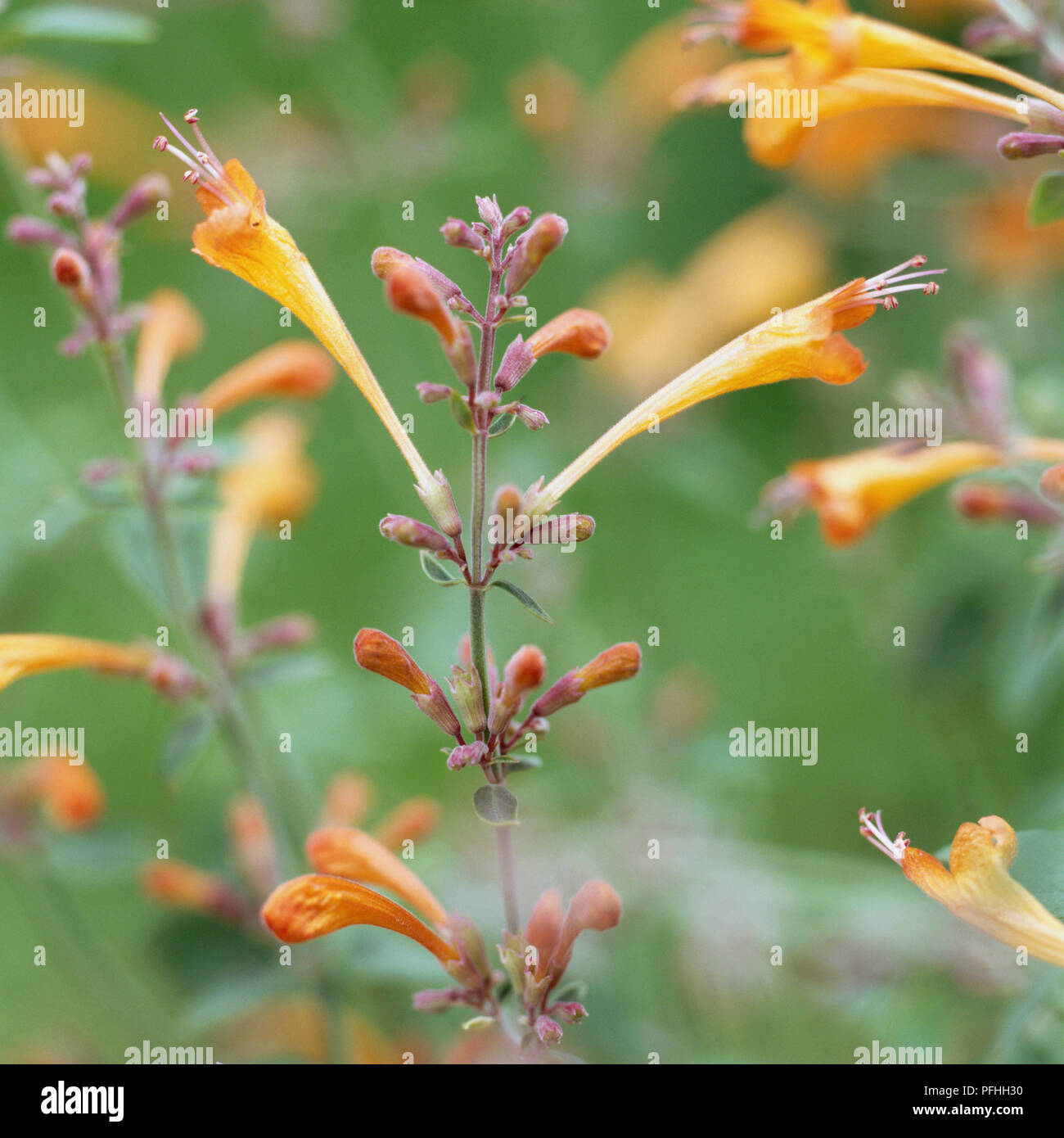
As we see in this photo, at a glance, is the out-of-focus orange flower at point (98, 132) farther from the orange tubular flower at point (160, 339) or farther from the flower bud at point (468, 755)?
the flower bud at point (468, 755)

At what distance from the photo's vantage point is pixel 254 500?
2088 millimetres

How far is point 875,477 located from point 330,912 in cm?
89

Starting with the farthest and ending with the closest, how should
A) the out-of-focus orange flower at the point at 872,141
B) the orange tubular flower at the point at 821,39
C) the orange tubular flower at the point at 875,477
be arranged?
the out-of-focus orange flower at the point at 872,141, the orange tubular flower at the point at 875,477, the orange tubular flower at the point at 821,39

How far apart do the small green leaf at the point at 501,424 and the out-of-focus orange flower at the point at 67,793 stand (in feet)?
3.79

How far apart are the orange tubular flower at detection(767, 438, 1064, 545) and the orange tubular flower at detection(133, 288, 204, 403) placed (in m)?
0.96

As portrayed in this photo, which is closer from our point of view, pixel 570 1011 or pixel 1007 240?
pixel 570 1011

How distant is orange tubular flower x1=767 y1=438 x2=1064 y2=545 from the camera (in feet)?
5.08

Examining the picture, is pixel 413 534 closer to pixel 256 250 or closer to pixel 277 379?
pixel 256 250

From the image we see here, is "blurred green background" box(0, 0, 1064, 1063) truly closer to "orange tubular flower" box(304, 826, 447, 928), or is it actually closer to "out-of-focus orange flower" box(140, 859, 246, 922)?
"out-of-focus orange flower" box(140, 859, 246, 922)

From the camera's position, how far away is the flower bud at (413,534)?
1.11 metres

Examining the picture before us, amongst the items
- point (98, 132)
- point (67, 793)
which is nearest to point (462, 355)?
point (67, 793)

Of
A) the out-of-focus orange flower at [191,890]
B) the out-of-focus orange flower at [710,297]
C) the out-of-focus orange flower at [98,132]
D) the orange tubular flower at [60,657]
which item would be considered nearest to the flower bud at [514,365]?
the orange tubular flower at [60,657]

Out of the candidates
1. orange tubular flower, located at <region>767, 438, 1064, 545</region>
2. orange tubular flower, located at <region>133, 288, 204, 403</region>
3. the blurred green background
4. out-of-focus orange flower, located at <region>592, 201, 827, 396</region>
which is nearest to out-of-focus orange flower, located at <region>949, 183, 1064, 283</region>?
the blurred green background
